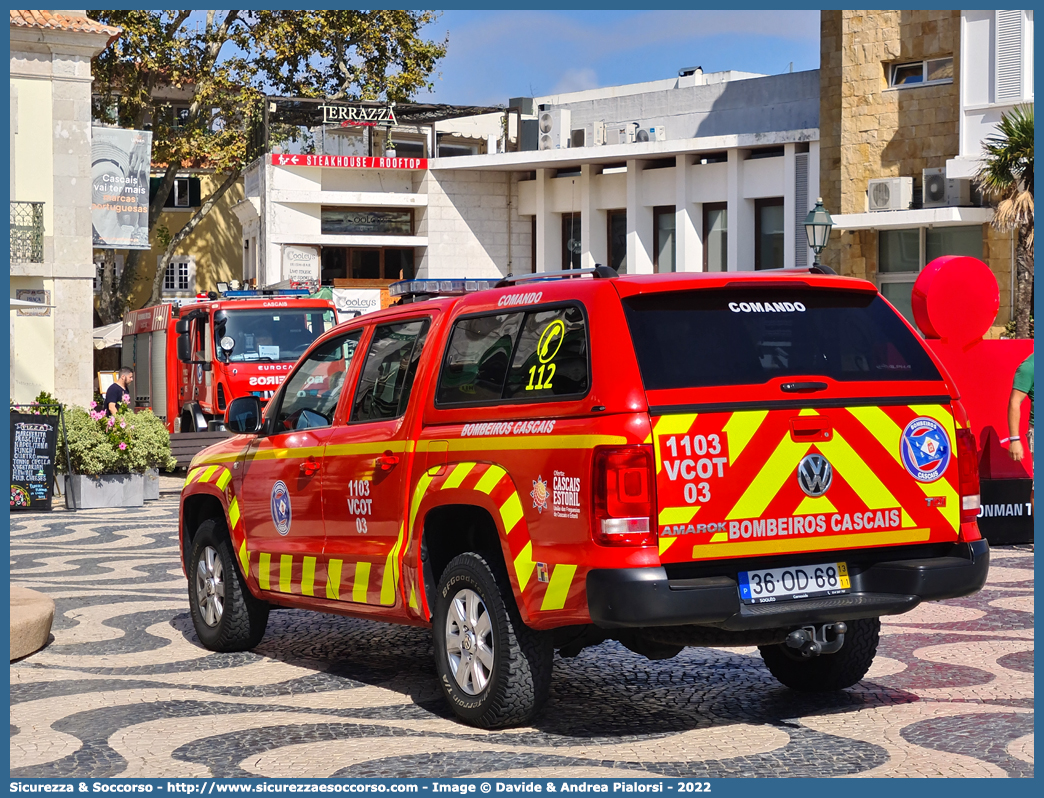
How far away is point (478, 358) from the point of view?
696cm

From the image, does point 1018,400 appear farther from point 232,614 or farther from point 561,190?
point 561,190

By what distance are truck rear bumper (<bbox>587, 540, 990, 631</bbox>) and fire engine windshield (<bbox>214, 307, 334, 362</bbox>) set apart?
705 inches

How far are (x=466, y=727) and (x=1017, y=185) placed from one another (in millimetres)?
25901

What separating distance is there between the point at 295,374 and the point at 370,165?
39.6 m

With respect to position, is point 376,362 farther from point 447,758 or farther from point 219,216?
point 219,216

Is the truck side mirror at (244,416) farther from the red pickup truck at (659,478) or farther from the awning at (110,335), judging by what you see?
the awning at (110,335)

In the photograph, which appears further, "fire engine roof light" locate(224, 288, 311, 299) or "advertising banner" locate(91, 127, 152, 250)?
"advertising banner" locate(91, 127, 152, 250)

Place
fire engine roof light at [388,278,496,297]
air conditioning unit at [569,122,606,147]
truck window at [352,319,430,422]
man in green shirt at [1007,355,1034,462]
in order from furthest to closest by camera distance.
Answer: air conditioning unit at [569,122,606,147]
man in green shirt at [1007,355,1034,462]
fire engine roof light at [388,278,496,297]
truck window at [352,319,430,422]

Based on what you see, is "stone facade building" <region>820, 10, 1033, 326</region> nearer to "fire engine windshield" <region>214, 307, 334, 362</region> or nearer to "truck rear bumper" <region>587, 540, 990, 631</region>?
"fire engine windshield" <region>214, 307, 334, 362</region>

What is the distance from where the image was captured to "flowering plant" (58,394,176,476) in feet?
62.2

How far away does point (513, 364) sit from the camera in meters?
6.72

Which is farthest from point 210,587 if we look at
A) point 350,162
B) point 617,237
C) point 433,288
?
point 350,162

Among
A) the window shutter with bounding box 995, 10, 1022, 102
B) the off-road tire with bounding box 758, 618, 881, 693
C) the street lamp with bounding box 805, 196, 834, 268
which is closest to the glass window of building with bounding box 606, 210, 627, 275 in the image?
the window shutter with bounding box 995, 10, 1022, 102

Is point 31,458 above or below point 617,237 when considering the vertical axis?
below
